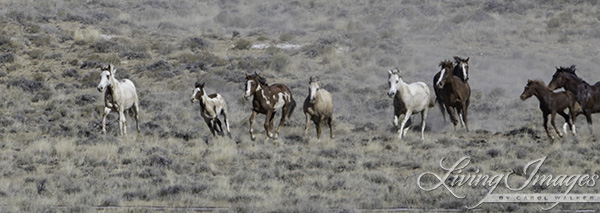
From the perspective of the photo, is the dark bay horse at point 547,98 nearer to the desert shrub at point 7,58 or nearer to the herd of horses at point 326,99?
the herd of horses at point 326,99

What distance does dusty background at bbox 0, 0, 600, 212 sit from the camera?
14.1m

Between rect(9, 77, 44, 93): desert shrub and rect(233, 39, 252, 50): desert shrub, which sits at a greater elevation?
rect(233, 39, 252, 50): desert shrub

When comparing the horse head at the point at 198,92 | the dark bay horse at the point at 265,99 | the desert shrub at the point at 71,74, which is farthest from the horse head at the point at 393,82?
the desert shrub at the point at 71,74

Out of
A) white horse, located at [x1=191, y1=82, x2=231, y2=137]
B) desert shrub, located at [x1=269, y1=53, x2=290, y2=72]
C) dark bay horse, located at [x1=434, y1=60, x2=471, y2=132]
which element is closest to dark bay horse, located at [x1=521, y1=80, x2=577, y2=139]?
dark bay horse, located at [x1=434, y1=60, x2=471, y2=132]

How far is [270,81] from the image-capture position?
33062 mm

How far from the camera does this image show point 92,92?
1169 inches

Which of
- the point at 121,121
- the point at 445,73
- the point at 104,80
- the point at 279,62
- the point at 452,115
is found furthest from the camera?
the point at 279,62

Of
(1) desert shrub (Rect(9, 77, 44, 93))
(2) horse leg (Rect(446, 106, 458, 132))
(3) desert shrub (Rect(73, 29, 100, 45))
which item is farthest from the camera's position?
(3) desert shrub (Rect(73, 29, 100, 45))

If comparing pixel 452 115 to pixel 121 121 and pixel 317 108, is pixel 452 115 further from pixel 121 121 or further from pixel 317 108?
pixel 121 121

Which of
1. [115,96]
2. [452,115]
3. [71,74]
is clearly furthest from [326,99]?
[71,74]

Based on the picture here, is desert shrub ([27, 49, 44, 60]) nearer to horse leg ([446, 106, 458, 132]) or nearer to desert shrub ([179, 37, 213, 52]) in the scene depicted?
desert shrub ([179, 37, 213, 52])

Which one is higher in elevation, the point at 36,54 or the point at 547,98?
the point at 36,54

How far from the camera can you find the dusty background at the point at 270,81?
557 inches

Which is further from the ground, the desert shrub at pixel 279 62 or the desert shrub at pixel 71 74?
the desert shrub at pixel 279 62
